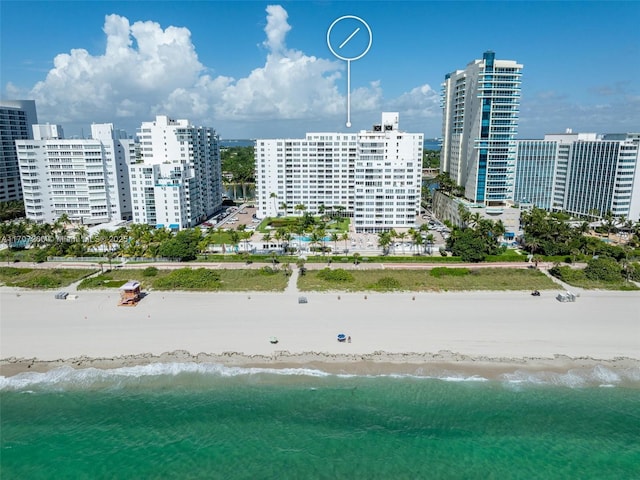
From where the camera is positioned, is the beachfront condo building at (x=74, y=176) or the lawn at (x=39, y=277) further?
the beachfront condo building at (x=74, y=176)

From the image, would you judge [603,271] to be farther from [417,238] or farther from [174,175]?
[174,175]

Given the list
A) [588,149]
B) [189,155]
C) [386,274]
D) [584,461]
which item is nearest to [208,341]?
[386,274]

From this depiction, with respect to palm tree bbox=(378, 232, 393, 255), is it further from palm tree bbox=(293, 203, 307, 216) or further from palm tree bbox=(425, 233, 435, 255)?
palm tree bbox=(293, 203, 307, 216)

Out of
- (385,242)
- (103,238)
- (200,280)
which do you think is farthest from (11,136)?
(385,242)

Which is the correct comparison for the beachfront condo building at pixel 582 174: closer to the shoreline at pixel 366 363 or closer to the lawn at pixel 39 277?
the shoreline at pixel 366 363

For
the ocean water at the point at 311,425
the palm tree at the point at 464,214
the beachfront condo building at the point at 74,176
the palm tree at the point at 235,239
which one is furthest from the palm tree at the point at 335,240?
the beachfront condo building at the point at 74,176

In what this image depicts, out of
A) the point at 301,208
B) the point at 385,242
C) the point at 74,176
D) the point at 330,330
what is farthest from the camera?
the point at 301,208

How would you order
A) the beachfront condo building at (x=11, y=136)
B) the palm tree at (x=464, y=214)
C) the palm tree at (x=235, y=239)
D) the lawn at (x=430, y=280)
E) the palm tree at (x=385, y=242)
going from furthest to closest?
the beachfront condo building at (x=11, y=136) → the palm tree at (x=464, y=214) → the palm tree at (x=235, y=239) → the palm tree at (x=385, y=242) → the lawn at (x=430, y=280)
